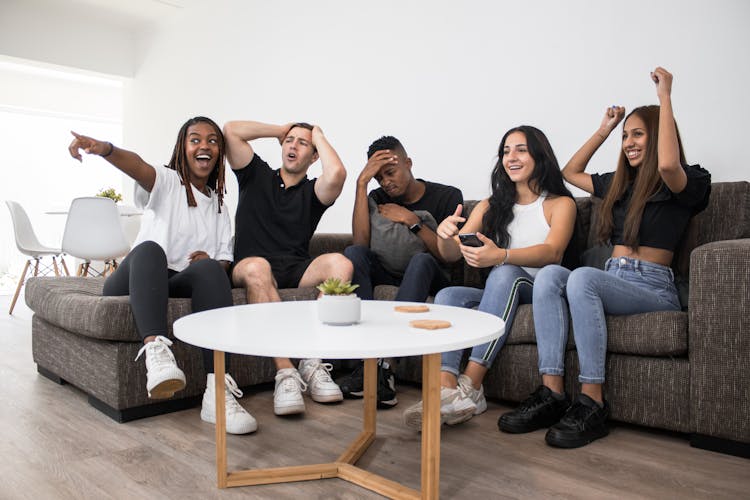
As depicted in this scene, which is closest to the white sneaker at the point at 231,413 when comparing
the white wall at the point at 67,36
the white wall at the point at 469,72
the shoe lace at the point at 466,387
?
the shoe lace at the point at 466,387

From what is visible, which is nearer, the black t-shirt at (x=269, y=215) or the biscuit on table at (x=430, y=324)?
the biscuit on table at (x=430, y=324)

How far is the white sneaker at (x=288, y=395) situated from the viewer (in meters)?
1.84

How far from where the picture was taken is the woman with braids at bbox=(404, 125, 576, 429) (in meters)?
1.84

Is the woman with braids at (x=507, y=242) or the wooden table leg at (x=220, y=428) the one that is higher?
the woman with braids at (x=507, y=242)

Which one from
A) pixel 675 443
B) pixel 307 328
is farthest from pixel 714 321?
pixel 307 328

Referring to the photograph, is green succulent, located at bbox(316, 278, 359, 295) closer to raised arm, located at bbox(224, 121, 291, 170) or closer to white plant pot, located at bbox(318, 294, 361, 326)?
white plant pot, located at bbox(318, 294, 361, 326)

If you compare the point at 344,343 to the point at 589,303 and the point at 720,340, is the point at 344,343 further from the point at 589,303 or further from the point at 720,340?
the point at 720,340

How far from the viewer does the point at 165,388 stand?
163 cm

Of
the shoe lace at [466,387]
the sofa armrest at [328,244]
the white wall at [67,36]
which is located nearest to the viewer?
the shoe lace at [466,387]

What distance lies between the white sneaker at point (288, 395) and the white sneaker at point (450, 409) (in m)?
0.35

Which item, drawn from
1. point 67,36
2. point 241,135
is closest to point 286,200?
point 241,135

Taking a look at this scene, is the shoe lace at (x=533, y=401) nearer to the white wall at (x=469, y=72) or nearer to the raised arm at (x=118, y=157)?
the white wall at (x=469, y=72)

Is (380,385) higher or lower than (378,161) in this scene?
lower

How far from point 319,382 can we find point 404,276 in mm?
514
